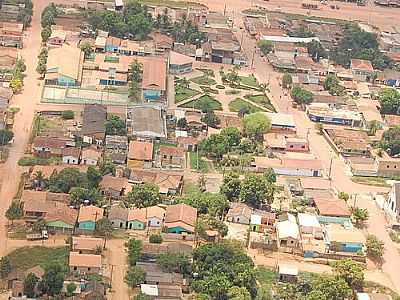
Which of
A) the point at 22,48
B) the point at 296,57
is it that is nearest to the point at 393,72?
the point at 296,57

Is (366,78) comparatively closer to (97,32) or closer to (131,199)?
(97,32)

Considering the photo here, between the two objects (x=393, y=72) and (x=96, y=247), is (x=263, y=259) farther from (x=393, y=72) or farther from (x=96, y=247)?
(x=393, y=72)

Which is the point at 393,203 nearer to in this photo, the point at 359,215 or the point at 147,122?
the point at 359,215

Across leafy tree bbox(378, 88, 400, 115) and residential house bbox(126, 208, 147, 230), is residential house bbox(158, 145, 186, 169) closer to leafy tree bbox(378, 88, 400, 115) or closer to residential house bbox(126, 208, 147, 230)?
residential house bbox(126, 208, 147, 230)

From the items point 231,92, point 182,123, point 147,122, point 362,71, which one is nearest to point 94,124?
point 147,122

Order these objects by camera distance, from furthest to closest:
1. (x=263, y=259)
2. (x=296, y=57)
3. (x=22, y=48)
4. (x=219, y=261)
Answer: (x=296, y=57) → (x=22, y=48) → (x=263, y=259) → (x=219, y=261)

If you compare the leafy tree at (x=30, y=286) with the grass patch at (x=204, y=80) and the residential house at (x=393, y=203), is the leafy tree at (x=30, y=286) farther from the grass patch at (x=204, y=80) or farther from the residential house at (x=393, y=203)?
the grass patch at (x=204, y=80)

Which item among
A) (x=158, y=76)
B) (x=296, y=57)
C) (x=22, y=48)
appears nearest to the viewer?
(x=158, y=76)

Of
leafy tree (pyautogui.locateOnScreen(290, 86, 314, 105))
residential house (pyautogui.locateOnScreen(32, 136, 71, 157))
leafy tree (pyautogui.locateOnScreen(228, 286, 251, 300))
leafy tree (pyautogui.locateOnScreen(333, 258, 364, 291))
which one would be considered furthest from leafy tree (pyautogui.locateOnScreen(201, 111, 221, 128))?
leafy tree (pyautogui.locateOnScreen(228, 286, 251, 300))

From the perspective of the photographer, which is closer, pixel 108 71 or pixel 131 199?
pixel 131 199
